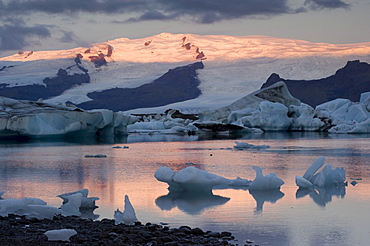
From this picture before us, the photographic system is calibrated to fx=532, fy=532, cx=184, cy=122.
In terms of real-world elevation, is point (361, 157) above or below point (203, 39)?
below

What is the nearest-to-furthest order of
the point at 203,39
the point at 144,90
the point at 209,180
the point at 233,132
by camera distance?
the point at 209,180 → the point at 233,132 → the point at 144,90 → the point at 203,39

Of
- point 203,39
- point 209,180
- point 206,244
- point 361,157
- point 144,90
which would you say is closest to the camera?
point 206,244

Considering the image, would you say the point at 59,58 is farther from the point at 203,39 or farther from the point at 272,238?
the point at 272,238

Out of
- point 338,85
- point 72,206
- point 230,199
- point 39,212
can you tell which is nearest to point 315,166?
point 230,199

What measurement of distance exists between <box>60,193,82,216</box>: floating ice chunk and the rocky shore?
1.34 feet

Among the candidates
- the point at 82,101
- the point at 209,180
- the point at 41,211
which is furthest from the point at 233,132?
the point at 82,101

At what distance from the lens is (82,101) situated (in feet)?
202

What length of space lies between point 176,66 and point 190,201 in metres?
73.8

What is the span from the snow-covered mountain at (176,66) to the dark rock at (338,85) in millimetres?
872

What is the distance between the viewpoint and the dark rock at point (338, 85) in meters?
61.2

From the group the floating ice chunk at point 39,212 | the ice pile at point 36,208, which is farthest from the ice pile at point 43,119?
the floating ice chunk at point 39,212

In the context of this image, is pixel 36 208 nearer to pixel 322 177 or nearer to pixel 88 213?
pixel 88 213

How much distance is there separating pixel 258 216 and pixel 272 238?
0.96 m

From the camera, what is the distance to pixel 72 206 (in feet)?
18.8
